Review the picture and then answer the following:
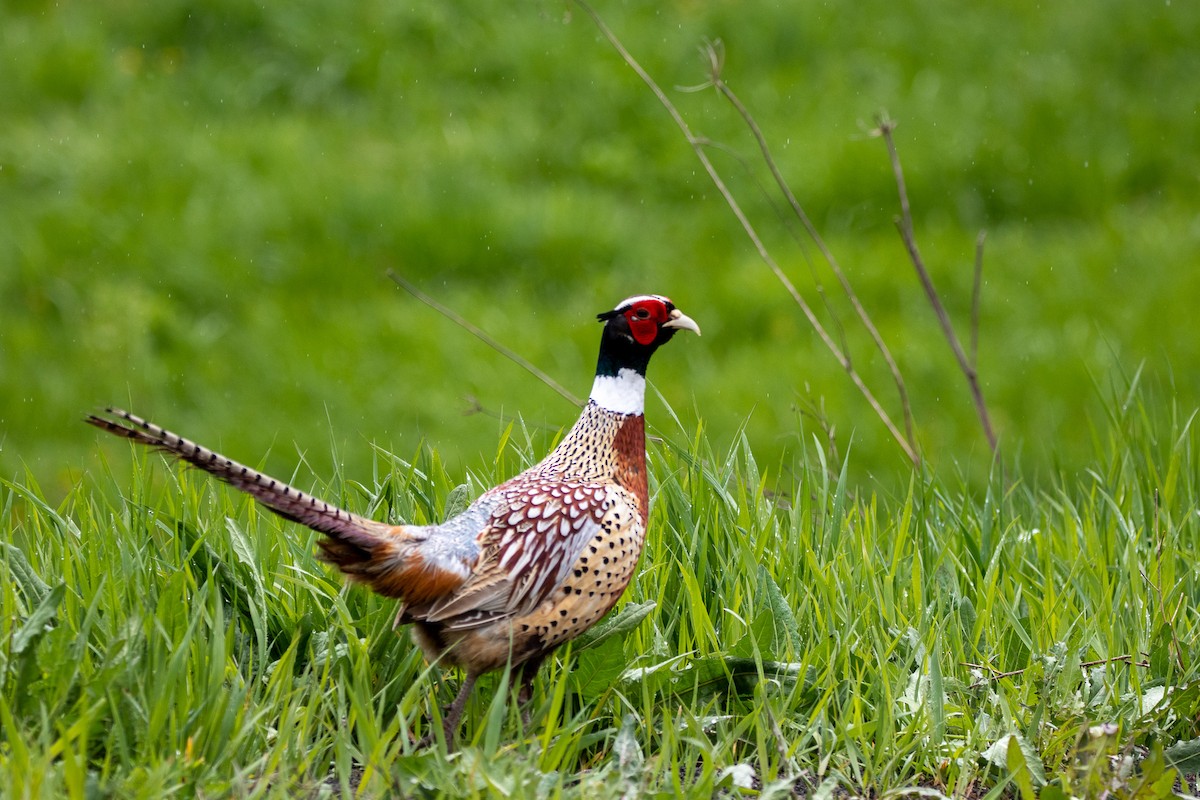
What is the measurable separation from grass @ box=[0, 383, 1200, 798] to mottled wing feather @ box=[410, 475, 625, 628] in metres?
0.20

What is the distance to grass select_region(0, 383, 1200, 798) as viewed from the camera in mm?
3232

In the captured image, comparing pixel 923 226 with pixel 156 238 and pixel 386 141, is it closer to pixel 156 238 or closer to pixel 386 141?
pixel 386 141

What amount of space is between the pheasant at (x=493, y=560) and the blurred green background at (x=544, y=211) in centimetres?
329

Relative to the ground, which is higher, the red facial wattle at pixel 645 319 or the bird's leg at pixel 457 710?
the red facial wattle at pixel 645 319

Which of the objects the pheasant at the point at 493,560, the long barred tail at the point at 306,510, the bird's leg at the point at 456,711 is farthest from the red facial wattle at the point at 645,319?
the bird's leg at the point at 456,711

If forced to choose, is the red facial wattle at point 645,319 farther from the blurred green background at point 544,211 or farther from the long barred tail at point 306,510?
the blurred green background at point 544,211

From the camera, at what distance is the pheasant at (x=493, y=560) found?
10.9 feet

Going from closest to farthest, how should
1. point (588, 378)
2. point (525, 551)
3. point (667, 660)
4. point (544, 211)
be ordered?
point (525, 551) → point (667, 660) → point (588, 378) → point (544, 211)

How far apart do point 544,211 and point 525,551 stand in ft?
17.6

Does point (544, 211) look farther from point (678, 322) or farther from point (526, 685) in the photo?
point (526, 685)

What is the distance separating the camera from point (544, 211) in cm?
862

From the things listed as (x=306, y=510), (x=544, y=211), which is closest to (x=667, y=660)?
(x=306, y=510)

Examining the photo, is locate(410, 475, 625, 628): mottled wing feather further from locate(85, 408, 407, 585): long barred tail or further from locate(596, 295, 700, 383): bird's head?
locate(596, 295, 700, 383): bird's head

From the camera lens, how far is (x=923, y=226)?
8.81 meters
